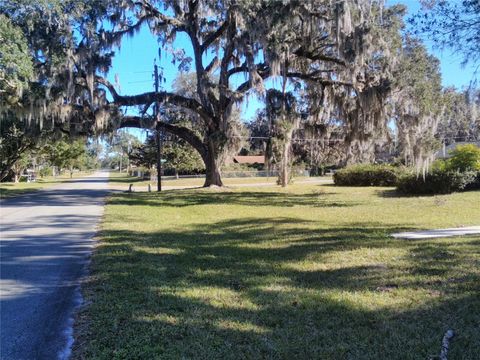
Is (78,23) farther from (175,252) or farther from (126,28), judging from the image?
Result: (175,252)

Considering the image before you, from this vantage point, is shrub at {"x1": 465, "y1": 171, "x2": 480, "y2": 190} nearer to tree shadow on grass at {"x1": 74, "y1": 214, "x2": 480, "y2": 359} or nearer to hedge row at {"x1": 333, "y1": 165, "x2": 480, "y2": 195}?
hedge row at {"x1": 333, "y1": 165, "x2": 480, "y2": 195}

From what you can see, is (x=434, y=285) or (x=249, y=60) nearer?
(x=434, y=285)

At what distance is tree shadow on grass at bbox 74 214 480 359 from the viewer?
12.0 feet

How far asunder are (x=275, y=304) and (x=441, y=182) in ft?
50.5

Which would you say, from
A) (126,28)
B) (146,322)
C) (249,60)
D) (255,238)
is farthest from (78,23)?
(146,322)

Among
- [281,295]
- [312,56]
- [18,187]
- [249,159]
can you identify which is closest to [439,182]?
[312,56]

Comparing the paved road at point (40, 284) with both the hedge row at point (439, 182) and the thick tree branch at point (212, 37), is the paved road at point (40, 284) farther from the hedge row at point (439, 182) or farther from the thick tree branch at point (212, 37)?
the thick tree branch at point (212, 37)

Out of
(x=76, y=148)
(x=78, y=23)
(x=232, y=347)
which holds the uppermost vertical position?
(x=78, y=23)

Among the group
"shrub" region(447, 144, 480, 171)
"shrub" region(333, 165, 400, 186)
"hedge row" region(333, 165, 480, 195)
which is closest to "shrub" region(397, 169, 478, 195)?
"hedge row" region(333, 165, 480, 195)

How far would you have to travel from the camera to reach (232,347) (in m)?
3.68

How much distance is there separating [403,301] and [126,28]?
2196cm

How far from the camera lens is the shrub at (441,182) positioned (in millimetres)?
17609

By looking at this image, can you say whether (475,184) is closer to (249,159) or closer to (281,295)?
(281,295)

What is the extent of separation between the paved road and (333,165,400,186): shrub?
1932 cm
